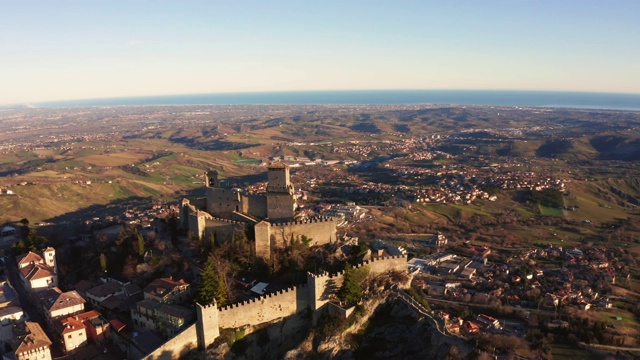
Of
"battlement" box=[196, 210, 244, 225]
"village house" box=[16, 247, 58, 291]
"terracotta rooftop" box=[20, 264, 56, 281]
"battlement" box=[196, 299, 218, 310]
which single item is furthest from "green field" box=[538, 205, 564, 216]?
"terracotta rooftop" box=[20, 264, 56, 281]

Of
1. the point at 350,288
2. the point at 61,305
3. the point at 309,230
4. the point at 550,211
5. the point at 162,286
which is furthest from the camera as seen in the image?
the point at 550,211

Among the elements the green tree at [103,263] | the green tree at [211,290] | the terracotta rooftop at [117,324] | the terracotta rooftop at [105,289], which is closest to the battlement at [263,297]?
the green tree at [211,290]

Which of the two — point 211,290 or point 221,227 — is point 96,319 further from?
point 221,227

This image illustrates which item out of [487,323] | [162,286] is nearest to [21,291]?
[162,286]

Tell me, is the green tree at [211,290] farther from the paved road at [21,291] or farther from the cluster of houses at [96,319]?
the paved road at [21,291]

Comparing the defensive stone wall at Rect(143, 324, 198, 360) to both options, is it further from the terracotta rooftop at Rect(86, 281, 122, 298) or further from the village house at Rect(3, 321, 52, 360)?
the terracotta rooftop at Rect(86, 281, 122, 298)

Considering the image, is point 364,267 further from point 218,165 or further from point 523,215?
point 218,165
